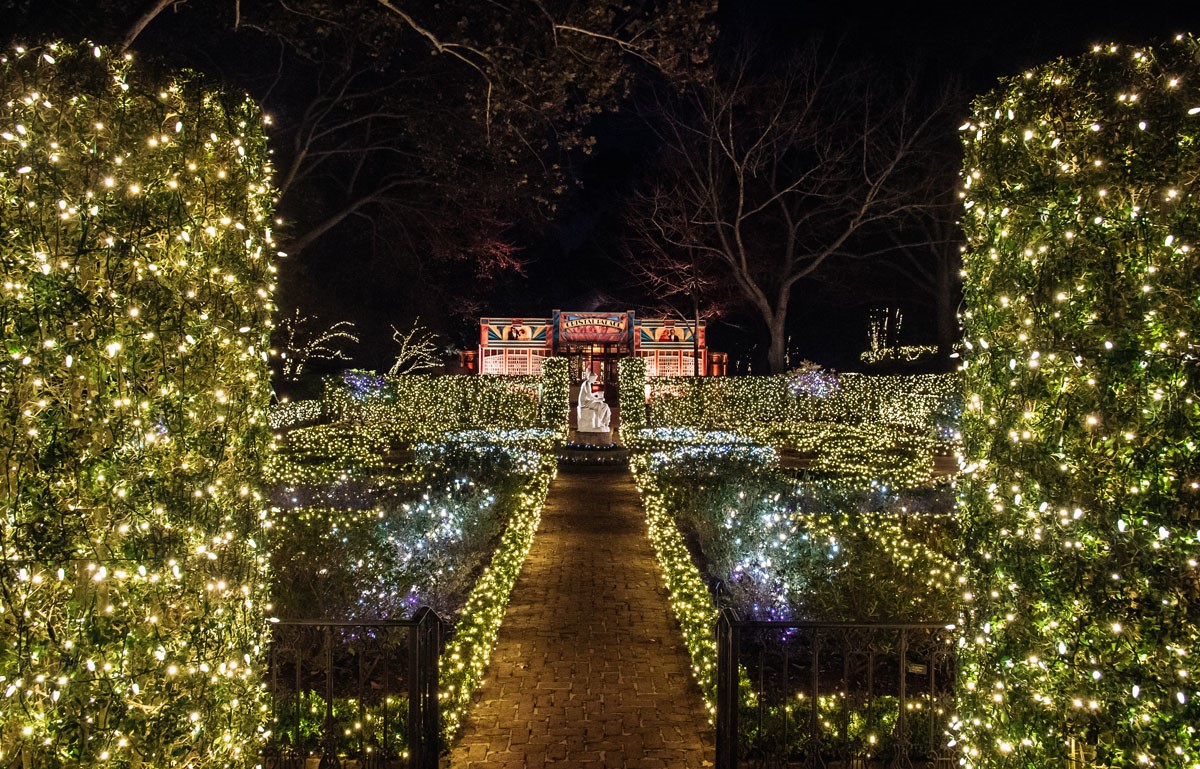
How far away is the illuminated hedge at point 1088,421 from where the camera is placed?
2303 mm

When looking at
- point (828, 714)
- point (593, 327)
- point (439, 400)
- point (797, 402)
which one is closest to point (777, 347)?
point (797, 402)

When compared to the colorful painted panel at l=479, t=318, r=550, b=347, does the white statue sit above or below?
below

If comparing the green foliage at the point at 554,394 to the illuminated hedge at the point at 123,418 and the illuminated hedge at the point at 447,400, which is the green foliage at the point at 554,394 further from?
the illuminated hedge at the point at 123,418

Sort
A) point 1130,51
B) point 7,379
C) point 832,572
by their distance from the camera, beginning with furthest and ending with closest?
point 832,572 < point 1130,51 < point 7,379

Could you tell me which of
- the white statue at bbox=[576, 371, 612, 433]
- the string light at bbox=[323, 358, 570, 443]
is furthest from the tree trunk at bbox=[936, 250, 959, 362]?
the white statue at bbox=[576, 371, 612, 433]

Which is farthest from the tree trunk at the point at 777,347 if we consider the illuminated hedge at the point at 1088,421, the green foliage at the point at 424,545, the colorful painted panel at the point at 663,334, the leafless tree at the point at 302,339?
the illuminated hedge at the point at 1088,421

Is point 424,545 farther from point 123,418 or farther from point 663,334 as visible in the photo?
point 663,334

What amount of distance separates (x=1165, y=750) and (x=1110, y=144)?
76.2 inches

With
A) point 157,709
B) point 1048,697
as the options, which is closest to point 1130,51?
point 1048,697

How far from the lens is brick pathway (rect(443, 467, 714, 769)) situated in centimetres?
418

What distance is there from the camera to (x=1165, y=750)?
89.5 inches

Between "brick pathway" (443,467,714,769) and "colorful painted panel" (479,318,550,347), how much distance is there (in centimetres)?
2279

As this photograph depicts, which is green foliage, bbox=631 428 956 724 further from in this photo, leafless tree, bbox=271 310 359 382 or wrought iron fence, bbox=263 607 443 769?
leafless tree, bbox=271 310 359 382

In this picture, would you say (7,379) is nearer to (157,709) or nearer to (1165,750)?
(157,709)
